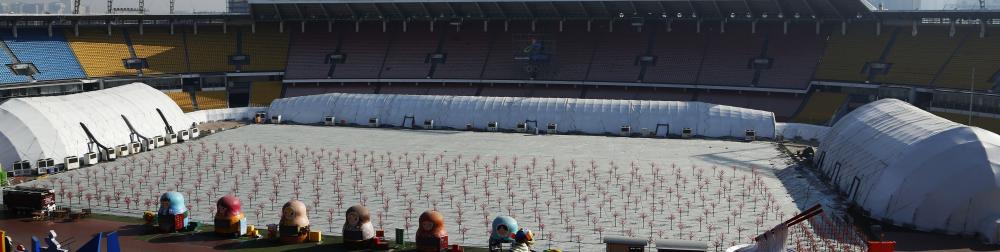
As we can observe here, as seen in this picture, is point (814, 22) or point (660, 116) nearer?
point (660, 116)

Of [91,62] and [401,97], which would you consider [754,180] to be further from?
[91,62]

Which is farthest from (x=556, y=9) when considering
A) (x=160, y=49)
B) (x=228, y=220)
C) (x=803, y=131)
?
(x=228, y=220)

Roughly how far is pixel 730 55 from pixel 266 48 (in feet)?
141

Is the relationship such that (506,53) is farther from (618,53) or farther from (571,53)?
(618,53)

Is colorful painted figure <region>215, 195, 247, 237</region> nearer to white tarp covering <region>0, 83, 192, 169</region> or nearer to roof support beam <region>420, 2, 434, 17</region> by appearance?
white tarp covering <region>0, 83, 192, 169</region>

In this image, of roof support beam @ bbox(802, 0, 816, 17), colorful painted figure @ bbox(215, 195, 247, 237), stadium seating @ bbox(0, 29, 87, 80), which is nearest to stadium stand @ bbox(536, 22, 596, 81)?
roof support beam @ bbox(802, 0, 816, 17)

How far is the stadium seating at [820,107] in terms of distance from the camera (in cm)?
7540

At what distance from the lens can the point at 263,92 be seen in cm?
9025

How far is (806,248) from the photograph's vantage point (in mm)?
37938

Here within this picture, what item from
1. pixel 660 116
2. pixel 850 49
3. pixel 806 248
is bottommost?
pixel 806 248

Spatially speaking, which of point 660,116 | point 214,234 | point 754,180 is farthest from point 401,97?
point 214,234

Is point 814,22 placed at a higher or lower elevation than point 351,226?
higher

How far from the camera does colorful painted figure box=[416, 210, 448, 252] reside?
37812mm

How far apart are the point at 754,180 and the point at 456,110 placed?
1165 inches
